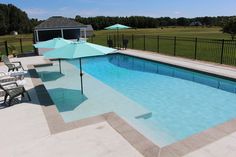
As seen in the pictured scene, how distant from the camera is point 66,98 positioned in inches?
311

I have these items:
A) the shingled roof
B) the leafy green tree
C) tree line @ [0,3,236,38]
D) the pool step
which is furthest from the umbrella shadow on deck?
tree line @ [0,3,236,38]

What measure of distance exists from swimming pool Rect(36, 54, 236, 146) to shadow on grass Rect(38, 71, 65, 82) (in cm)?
192

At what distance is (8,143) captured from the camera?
430 centimetres

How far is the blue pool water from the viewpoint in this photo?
594 centimetres

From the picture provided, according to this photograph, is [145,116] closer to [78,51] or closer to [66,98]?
[78,51]

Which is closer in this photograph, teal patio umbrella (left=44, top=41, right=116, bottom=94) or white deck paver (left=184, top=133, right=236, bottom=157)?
white deck paver (left=184, top=133, right=236, bottom=157)

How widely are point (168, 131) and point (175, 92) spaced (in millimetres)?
3069

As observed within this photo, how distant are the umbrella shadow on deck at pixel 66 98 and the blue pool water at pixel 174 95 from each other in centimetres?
175

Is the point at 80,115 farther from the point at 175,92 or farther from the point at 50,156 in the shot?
the point at 175,92

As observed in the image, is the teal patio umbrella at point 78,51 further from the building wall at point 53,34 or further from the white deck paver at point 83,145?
the building wall at point 53,34

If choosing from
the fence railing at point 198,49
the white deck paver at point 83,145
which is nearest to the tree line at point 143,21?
the fence railing at point 198,49

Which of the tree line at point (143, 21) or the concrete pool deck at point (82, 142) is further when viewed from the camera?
the tree line at point (143, 21)

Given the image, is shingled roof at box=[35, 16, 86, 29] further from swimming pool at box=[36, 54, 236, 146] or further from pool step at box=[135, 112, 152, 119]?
pool step at box=[135, 112, 152, 119]

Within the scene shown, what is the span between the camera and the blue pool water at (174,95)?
5.94m
